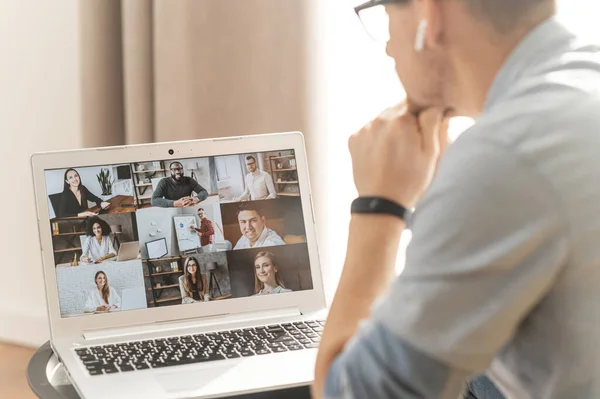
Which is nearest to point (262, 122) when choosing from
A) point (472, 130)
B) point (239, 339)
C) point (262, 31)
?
point (262, 31)

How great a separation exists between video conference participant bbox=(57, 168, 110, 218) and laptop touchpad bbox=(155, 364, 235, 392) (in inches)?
11.8

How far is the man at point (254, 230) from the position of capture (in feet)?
3.72

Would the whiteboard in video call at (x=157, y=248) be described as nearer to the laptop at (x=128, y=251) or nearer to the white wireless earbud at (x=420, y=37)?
the laptop at (x=128, y=251)

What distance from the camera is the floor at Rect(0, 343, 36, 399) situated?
1.76 metres

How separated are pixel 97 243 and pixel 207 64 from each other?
58cm

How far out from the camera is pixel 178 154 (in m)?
1.14

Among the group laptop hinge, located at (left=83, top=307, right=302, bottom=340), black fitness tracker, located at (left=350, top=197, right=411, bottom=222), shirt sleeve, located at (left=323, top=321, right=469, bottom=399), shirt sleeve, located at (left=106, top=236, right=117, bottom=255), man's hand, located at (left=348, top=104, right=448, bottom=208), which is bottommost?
laptop hinge, located at (left=83, top=307, right=302, bottom=340)

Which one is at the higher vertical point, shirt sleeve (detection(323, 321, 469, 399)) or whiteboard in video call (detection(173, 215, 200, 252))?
whiteboard in video call (detection(173, 215, 200, 252))

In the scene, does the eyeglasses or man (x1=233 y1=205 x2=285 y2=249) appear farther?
man (x1=233 y1=205 x2=285 y2=249)

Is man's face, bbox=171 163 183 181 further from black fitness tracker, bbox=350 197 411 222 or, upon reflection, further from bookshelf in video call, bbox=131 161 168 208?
black fitness tracker, bbox=350 197 411 222

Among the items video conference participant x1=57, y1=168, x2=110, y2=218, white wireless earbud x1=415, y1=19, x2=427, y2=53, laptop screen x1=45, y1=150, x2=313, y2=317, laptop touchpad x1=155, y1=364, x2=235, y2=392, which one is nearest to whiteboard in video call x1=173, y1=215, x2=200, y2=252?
laptop screen x1=45, y1=150, x2=313, y2=317

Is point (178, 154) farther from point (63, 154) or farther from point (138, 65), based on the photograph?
point (138, 65)

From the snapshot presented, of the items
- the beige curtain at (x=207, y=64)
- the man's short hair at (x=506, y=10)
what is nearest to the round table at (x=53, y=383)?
the man's short hair at (x=506, y=10)

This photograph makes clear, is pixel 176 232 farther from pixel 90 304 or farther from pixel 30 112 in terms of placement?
pixel 30 112
